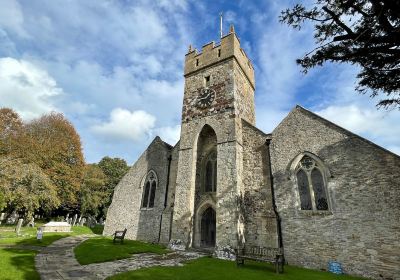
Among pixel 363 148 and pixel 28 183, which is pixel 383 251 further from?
pixel 28 183

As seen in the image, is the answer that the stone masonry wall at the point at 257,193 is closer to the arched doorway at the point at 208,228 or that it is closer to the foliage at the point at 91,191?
the arched doorway at the point at 208,228

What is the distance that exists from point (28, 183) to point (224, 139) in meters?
15.9

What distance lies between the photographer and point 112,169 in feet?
151

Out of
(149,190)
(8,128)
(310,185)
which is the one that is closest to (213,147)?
(149,190)

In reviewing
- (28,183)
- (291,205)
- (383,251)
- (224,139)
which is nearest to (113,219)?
(28,183)

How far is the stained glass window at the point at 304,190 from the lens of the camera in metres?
13.4

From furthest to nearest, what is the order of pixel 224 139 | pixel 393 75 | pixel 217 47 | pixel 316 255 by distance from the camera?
pixel 217 47, pixel 224 139, pixel 316 255, pixel 393 75

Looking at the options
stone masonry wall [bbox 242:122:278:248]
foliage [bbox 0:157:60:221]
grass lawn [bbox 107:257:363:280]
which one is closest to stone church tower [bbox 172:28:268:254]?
stone masonry wall [bbox 242:122:278:248]

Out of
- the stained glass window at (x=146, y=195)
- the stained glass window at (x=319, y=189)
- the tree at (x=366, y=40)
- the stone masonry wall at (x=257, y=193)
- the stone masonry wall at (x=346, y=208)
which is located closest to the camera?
the tree at (x=366, y=40)

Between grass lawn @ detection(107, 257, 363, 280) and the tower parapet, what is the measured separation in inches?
584

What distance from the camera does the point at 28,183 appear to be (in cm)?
1847

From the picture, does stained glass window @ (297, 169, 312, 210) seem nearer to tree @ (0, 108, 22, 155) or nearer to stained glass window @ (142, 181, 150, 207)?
stained glass window @ (142, 181, 150, 207)

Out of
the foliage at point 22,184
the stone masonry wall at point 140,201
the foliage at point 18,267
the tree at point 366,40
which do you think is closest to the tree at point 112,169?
the stone masonry wall at point 140,201

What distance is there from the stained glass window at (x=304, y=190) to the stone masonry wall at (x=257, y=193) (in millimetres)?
1783
